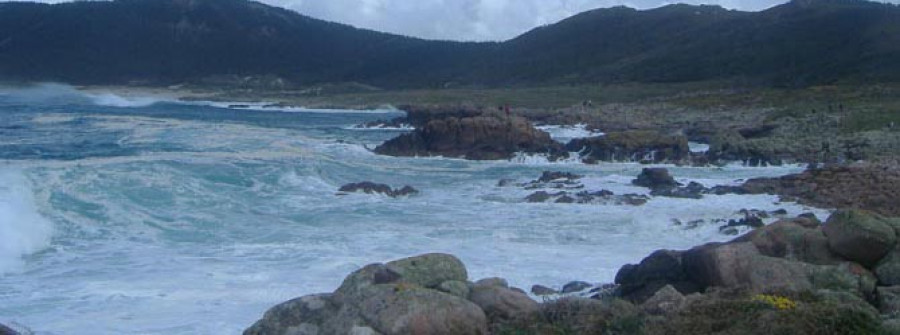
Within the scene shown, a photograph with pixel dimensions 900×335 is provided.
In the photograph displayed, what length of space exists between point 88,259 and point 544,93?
63.3 metres

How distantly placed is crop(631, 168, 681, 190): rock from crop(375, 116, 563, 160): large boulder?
27.7 feet

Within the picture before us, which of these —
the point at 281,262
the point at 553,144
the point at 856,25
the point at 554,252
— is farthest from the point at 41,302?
the point at 856,25

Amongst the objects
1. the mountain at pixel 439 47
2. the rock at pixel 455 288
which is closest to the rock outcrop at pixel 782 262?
the rock at pixel 455 288

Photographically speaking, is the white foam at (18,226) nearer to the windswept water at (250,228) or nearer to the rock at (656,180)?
the windswept water at (250,228)

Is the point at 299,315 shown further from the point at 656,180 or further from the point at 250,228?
the point at 656,180

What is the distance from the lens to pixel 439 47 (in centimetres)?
13262

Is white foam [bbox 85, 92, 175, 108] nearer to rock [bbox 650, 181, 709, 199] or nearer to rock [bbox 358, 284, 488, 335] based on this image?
rock [bbox 650, 181, 709, 199]

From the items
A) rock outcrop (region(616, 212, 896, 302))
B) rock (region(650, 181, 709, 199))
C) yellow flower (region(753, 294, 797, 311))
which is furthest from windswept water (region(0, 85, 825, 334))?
yellow flower (region(753, 294, 797, 311))

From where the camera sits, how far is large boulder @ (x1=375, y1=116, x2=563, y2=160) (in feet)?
112

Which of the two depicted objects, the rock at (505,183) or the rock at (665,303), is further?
the rock at (505,183)

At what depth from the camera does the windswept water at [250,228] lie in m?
12.6

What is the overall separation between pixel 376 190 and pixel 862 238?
1365 cm

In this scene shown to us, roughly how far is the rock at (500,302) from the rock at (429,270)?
61 cm

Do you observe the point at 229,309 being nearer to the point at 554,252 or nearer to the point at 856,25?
the point at 554,252
